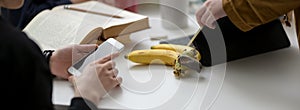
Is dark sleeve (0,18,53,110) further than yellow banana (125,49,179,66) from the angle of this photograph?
No

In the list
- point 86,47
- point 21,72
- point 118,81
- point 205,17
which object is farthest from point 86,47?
point 21,72

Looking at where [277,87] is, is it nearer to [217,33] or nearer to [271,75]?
[271,75]

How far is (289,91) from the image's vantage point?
29.3 inches

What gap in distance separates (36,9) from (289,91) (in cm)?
67

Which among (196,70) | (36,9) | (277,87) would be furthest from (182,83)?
(36,9)

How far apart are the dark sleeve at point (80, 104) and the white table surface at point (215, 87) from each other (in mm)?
31

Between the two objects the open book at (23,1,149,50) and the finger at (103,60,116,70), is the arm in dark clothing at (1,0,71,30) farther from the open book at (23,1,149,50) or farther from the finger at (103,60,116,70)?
the finger at (103,60,116,70)

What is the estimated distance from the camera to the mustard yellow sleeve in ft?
2.31

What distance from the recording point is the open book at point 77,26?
2.92ft

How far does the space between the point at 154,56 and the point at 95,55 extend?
0.39 feet

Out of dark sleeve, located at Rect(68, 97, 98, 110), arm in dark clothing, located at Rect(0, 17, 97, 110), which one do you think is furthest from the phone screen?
arm in dark clothing, located at Rect(0, 17, 97, 110)

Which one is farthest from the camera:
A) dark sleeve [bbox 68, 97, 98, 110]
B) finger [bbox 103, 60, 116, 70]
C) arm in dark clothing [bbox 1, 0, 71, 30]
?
arm in dark clothing [bbox 1, 0, 71, 30]

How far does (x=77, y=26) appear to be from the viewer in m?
0.94

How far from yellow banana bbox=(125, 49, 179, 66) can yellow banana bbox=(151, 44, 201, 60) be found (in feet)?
0.05
